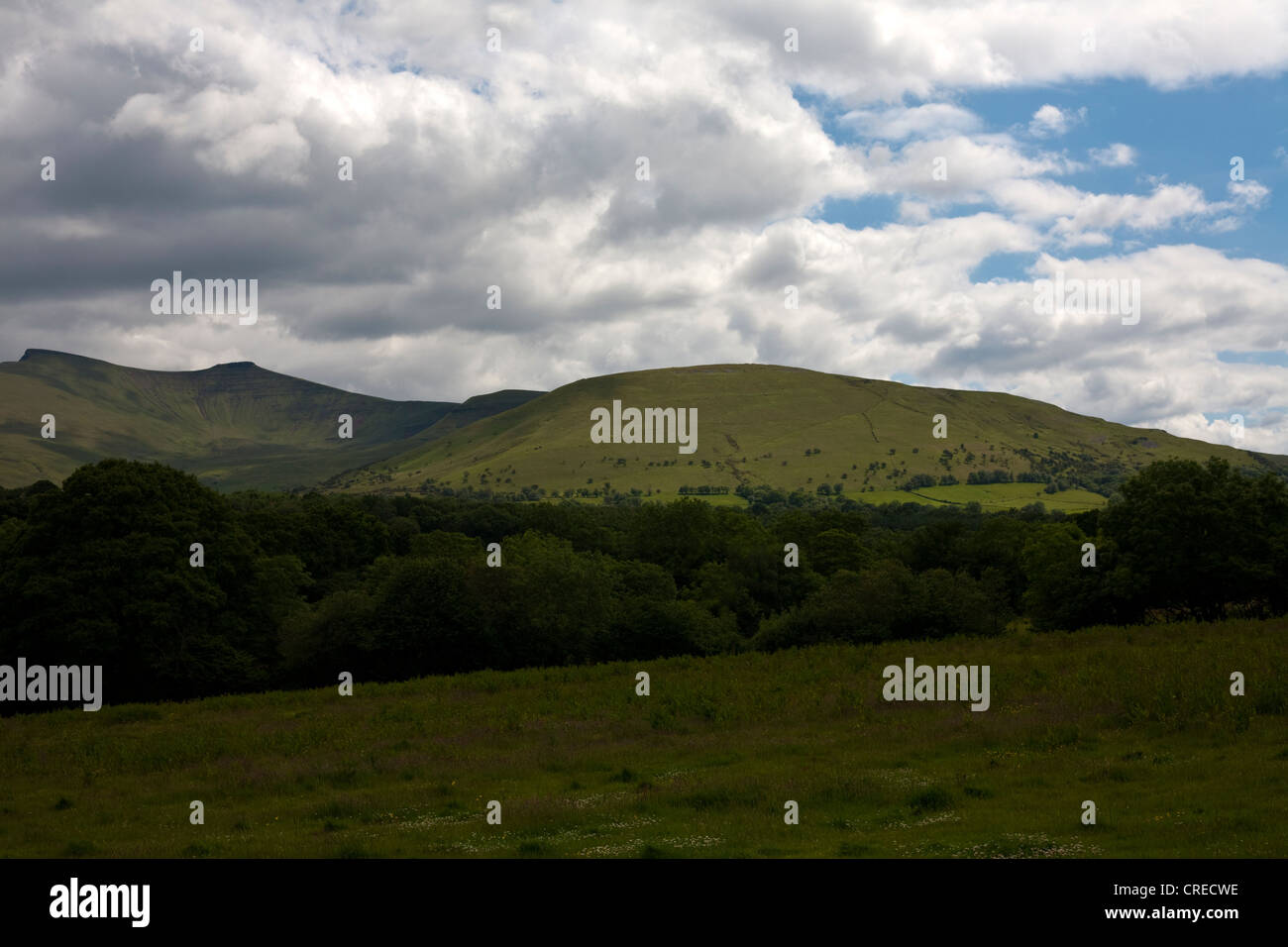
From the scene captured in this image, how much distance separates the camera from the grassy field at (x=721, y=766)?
16.2m

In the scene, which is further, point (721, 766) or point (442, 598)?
point (442, 598)

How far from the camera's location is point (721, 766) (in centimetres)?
2384

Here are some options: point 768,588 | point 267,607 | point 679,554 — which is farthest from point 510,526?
point 267,607

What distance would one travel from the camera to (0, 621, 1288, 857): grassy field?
16219mm

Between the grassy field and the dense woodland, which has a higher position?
the dense woodland

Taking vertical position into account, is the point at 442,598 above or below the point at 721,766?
above

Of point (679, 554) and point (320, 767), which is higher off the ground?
point (679, 554)

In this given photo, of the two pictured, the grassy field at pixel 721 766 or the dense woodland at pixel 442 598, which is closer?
the grassy field at pixel 721 766

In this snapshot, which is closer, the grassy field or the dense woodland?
the grassy field

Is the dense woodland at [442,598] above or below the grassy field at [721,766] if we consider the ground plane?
above
